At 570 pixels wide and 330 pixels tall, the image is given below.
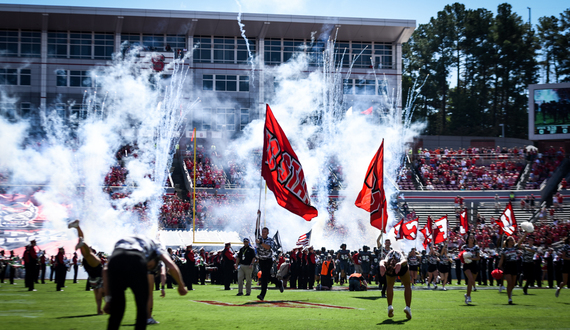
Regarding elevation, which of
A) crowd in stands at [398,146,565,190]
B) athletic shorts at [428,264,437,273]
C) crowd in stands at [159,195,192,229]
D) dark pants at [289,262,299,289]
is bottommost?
dark pants at [289,262,299,289]

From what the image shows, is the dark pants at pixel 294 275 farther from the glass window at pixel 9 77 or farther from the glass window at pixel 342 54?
the glass window at pixel 9 77

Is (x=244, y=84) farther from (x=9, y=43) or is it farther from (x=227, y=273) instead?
(x=227, y=273)

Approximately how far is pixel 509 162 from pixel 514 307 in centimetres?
3804

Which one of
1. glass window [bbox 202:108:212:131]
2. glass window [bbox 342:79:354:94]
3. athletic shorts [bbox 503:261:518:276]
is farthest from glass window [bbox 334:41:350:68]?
athletic shorts [bbox 503:261:518:276]

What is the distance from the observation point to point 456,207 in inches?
1725

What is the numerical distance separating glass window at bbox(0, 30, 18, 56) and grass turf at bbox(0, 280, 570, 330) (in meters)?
42.6

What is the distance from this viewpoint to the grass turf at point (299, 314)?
10.2m

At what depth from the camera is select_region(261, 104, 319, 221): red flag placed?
1526 centimetres

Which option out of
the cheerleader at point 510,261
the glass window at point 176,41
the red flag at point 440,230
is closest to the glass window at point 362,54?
the glass window at point 176,41

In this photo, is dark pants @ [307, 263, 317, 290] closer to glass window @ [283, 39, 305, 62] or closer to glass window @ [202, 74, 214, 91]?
glass window @ [202, 74, 214, 91]

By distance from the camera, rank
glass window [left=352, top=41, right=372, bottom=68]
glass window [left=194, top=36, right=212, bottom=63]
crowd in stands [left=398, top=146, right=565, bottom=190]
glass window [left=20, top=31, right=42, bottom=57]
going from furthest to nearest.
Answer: glass window [left=352, top=41, right=372, bottom=68] → glass window [left=194, top=36, right=212, bottom=63] → glass window [left=20, top=31, right=42, bottom=57] → crowd in stands [left=398, top=146, right=565, bottom=190]

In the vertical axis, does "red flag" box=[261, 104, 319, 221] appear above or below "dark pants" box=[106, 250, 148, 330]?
above

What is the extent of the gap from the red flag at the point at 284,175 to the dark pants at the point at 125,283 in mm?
9169

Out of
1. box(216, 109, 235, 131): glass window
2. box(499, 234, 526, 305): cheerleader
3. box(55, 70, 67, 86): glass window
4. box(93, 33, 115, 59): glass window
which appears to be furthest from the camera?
box(93, 33, 115, 59): glass window
